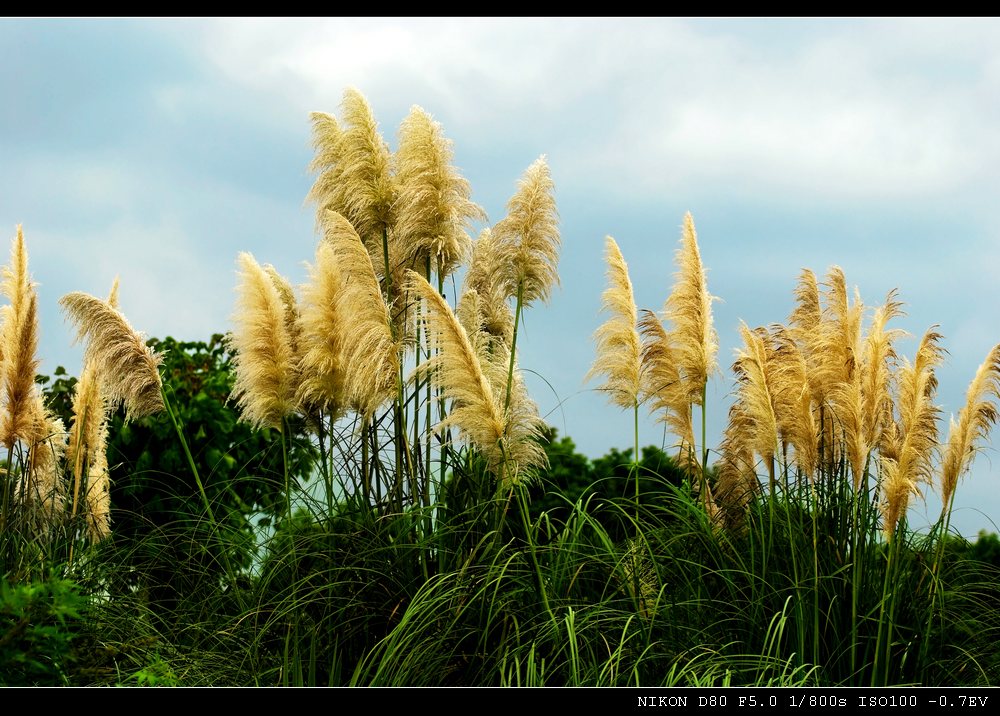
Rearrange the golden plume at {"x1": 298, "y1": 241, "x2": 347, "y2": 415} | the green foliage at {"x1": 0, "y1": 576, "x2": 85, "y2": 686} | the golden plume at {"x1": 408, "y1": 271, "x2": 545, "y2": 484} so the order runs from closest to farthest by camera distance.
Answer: the green foliage at {"x1": 0, "y1": 576, "x2": 85, "y2": 686} → the golden plume at {"x1": 408, "y1": 271, "x2": 545, "y2": 484} → the golden plume at {"x1": 298, "y1": 241, "x2": 347, "y2": 415}

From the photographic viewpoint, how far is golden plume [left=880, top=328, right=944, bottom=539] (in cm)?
624

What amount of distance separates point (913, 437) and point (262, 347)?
13.8 ft

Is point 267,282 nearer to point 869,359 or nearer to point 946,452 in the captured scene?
point 869,359

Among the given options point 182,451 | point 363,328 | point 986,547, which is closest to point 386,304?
point 363,328

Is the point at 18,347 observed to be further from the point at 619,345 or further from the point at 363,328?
the point at 619,345

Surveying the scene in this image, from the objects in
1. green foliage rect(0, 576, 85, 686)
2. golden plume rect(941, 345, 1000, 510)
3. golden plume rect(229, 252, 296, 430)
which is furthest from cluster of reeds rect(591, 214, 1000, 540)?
green foliage rect(0, 576, 85, 686)

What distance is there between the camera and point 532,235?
280 inches

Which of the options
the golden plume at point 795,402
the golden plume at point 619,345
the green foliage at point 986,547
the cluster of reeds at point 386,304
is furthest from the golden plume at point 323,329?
the green foliage at point 986,547

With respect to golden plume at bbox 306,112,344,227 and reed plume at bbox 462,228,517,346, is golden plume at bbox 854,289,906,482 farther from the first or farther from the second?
golden plume at bbox 306,112,344,227

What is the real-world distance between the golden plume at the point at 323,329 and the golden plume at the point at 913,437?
11.4ft

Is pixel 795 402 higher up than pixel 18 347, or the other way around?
pixel 18 347

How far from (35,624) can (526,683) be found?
2.79 m
